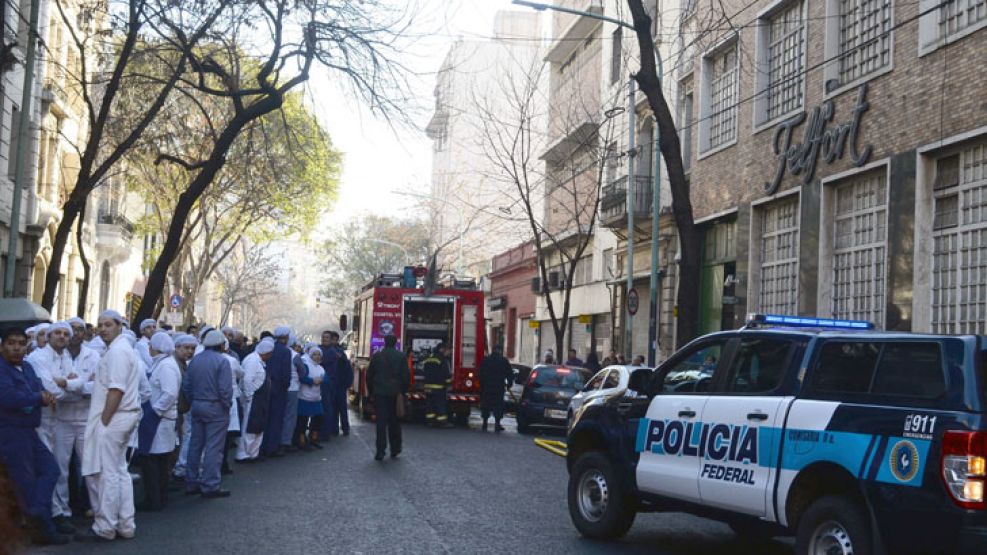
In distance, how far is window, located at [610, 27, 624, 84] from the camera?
1524 inches

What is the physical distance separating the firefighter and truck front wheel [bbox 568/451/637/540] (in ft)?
45.8

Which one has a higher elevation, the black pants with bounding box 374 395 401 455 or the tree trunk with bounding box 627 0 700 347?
the tree trunk with bounding box 627 0 700 347

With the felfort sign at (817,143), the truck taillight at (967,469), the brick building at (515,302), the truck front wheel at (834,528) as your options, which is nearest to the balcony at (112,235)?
the brick building at (515,302)

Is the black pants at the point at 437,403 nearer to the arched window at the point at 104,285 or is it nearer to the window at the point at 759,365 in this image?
the window at the point at 759,365

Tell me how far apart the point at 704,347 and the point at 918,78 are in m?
11.5

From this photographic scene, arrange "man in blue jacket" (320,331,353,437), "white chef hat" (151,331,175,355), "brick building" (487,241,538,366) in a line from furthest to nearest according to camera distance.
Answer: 1. "brick building" (487,241,538,366)
2. "man in blue jacket" (320,331,353,437)
3. "white chef hat" (151,331,175,355)

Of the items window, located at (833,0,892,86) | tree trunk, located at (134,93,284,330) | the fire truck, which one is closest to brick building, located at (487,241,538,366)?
the fire truck

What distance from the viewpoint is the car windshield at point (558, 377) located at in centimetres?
2517

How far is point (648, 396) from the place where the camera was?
9.91m

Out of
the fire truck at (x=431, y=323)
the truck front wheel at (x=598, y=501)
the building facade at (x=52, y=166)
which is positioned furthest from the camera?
the building facade at (x=52, y=166)

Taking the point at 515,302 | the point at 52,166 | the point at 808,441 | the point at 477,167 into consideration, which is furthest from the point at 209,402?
the point at 477,167

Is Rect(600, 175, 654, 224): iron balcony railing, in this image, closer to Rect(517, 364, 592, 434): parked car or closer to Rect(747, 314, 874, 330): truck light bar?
Rect(517, 364, 592, 434): parked car

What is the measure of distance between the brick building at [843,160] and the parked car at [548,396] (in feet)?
14.7

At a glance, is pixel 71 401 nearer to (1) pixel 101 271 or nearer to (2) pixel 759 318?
(2) pixel 759 318
